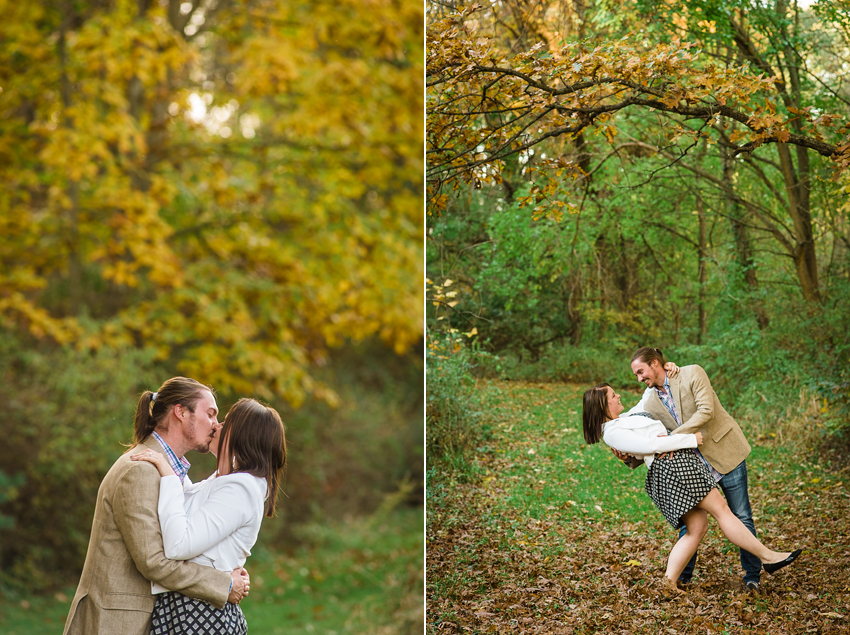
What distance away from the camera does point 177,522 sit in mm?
1191

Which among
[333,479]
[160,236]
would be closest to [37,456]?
[160,236]

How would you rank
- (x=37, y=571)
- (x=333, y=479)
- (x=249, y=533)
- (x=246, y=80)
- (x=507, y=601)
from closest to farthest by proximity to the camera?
(x=249, y=533) < (x=507, y=601) < (x=37, y=571) < (x=246, y=80) < (x=333, y=479)

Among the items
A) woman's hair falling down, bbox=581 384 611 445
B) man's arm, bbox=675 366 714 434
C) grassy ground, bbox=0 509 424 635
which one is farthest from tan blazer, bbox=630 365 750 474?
grassy ground, bbox=0 509 424 635

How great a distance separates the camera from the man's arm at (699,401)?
186cm

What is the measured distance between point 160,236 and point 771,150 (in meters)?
3.98

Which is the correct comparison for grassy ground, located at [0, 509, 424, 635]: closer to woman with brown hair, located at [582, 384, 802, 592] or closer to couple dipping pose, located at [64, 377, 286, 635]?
woman with brown hair, located at [582, 384, 802, 592]

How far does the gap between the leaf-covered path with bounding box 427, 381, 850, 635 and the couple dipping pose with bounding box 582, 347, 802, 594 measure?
0.12 feet

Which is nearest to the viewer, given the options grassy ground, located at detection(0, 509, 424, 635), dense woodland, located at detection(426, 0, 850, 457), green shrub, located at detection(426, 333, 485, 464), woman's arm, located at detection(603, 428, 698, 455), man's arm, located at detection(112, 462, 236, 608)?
man's arm, located at detection(112, 462, 236, 608)

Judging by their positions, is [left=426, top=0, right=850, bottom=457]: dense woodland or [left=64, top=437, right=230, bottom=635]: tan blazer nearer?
[left=64, top=437, right=230, bottom=635]: tan blazer

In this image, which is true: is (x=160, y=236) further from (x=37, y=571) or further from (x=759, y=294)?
(x=759, y=294)

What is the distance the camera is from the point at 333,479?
669cm

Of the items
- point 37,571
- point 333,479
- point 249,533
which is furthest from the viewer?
point 333,479

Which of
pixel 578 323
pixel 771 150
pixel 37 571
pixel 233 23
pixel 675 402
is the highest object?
pixel 233 23

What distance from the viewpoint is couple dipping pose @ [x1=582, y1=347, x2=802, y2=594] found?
1.83m
